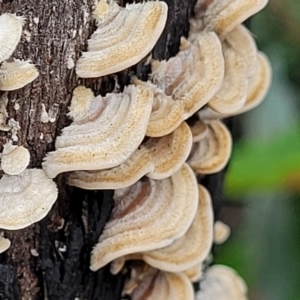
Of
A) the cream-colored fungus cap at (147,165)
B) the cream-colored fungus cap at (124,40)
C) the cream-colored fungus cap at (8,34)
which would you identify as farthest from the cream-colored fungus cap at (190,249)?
the cream-colored fungus cap at (8,34)

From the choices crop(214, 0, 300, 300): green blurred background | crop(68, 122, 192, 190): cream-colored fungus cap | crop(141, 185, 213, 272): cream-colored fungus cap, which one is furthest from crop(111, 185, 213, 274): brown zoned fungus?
crop(214, 0, 300, 300): green blurred background

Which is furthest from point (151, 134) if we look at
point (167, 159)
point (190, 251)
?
point (190, 251)

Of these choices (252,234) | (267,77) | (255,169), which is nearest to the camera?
(267,77)

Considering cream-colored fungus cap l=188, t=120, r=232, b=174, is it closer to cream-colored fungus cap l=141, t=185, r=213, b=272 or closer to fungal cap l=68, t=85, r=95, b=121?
cream-colored fungus cap l=141, t=185, r=213, b=272

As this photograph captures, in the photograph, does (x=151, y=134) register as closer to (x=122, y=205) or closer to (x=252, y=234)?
(x=122, y=205)

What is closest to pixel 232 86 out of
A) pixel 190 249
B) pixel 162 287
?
pixel 190 249

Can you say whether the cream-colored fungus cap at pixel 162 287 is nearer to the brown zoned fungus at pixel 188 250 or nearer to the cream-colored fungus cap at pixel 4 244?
the brown zoned fungus at pixel 188 250

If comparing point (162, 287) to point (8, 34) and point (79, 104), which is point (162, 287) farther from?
point (8, 34)
